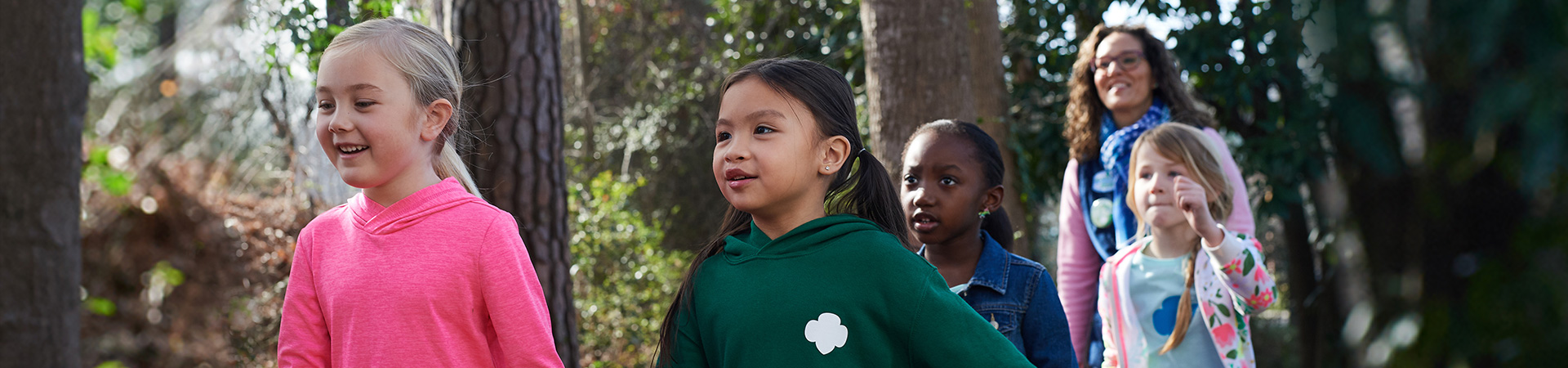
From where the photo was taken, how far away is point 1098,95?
3453 millimetres

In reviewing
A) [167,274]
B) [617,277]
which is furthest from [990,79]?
[167,274]

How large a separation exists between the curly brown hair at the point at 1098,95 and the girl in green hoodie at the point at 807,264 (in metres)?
1.73

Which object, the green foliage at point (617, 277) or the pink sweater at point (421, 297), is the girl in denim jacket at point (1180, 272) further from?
the green foliage at point (617, 277)

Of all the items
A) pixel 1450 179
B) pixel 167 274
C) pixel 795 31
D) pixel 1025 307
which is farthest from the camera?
pixel 795 31

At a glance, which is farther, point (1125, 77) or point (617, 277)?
point (617, 277)

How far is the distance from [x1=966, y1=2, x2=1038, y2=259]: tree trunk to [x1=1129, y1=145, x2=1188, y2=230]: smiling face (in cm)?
238

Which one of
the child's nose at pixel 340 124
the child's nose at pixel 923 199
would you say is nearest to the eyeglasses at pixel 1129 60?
the child's nose at pixel 923 199

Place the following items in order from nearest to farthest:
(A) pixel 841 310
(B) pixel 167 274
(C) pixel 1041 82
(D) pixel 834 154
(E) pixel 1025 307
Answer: (A) pixel 841 310
(D) pixel 834 154
(E) pixel 1025 307
(C) pixel 1041 82
(B) pixel 167 274

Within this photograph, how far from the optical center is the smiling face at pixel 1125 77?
10.6ft

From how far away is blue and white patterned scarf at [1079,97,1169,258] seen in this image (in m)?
3.04

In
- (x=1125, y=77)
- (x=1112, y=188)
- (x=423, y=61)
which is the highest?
(x=423, y=61)

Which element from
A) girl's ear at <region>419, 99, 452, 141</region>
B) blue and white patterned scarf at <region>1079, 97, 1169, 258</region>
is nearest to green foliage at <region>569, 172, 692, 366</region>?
blue and white patterned scarf at <region>1079, 97, 1169, 258</region>

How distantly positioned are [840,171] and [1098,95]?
6.49 ft

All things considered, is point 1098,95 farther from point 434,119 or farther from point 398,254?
point 398,254
